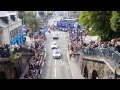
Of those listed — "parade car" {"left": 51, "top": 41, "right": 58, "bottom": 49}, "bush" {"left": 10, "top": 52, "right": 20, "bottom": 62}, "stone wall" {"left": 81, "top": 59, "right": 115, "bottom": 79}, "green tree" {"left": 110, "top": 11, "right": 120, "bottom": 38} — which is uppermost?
"green tree" {"left": 110, "top": 11, "right": 120, "bottom": 38}

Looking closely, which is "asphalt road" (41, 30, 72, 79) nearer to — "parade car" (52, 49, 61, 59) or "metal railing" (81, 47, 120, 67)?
"parade car" (52, 49, 61, 59)

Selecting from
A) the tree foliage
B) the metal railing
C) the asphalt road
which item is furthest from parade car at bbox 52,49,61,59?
the tree foliage

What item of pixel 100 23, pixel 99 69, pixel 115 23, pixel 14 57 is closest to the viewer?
pixel 14 57

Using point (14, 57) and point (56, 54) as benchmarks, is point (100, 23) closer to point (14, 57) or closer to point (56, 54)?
point (56, 54)

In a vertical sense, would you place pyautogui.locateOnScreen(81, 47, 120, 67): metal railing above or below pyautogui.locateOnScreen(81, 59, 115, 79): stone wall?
above

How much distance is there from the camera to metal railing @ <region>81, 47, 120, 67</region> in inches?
339

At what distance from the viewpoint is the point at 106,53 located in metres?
9.22

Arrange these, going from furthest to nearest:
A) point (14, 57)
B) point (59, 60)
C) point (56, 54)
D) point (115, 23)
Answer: point (115, 23) < point (56, 54) < point (59, 60) < point (14, 57)

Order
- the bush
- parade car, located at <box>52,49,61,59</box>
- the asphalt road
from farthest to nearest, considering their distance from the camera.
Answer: the asphalt road → parade car, located at <box>52,49,61,59</box> → the bush

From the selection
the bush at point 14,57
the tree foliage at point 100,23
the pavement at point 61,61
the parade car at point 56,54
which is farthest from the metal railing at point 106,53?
the tree foliage at point 100,23

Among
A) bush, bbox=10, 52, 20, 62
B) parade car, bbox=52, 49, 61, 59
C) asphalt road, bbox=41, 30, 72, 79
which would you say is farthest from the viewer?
asphalt road, bbox=41, 30, 72, 79

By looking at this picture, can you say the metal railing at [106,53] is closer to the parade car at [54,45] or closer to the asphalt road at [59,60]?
the asphalt road at [59,60]

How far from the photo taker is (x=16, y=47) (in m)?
9.43

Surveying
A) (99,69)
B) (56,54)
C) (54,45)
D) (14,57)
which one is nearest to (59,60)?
(56,54)
